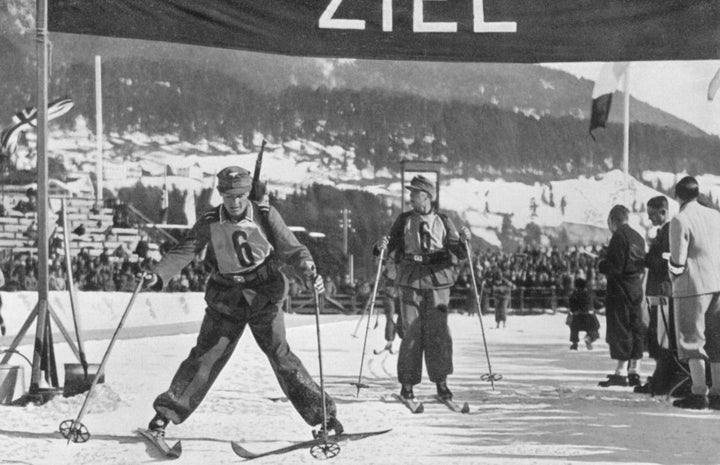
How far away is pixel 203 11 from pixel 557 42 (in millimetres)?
1974

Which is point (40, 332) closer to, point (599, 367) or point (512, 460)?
point (512, 460)

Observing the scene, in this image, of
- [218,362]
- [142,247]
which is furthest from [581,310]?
[218,362]

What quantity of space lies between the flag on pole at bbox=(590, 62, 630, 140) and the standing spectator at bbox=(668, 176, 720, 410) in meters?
0.67

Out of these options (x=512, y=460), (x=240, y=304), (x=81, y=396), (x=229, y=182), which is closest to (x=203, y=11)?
(x=229, y=182)

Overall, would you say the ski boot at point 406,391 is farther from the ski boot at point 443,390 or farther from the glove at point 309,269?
the glove at point 309,269

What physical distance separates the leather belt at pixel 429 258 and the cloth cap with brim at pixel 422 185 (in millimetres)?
352

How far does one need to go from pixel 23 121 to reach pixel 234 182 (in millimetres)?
1691

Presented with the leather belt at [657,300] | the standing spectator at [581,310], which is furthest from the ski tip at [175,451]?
the standing spectator at [581,310]

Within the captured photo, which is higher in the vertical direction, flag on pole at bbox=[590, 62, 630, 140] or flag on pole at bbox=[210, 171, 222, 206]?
flag on pole at bbox=[590, 62, 630, 140]

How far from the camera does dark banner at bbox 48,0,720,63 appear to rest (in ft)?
18.7

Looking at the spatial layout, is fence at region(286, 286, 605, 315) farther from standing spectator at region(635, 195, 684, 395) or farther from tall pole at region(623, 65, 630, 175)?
tall pole at region(623, 65, 630, 175)

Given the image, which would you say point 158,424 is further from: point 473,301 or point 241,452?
point 473,301

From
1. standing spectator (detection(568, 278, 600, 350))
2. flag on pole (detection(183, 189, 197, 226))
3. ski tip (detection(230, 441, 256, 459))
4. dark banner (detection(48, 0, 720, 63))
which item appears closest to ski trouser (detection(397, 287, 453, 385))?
flag on pole (detection(183, 189, 197, 226))

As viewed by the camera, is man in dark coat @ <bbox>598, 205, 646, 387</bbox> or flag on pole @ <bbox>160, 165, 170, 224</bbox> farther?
man in dark coat @ <bbox>598, 205, 646, 387</bbox>
